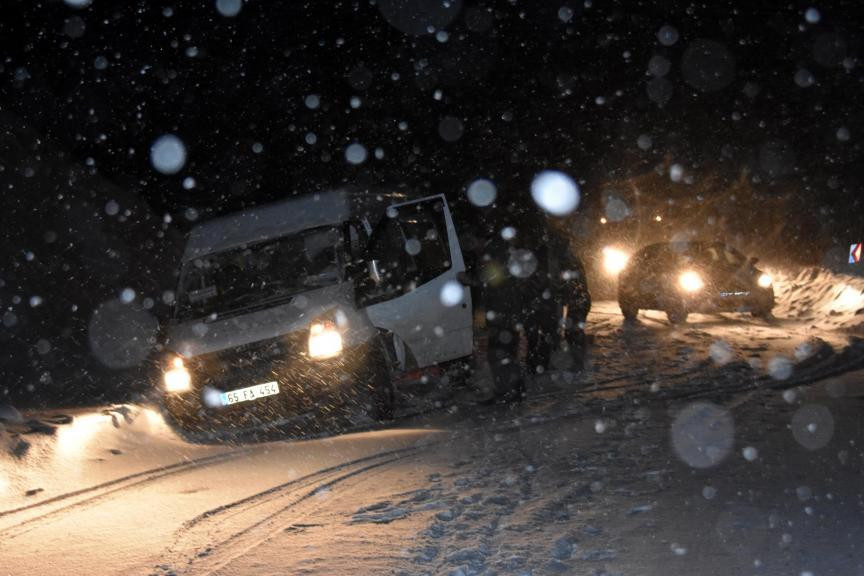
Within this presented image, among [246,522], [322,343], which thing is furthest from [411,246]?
[246,522]

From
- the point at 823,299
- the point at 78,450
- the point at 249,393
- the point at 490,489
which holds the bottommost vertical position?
the point at 823,299

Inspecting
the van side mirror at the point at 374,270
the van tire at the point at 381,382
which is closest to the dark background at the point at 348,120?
the van side mirror at the point at 374,270

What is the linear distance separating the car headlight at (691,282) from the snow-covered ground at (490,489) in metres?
5.78

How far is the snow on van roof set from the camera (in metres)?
9.03

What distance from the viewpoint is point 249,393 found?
8.18 metres

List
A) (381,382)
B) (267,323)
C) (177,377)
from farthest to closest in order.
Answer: (381,382)
(177,377)
(267,323)

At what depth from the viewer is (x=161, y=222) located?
703 inches

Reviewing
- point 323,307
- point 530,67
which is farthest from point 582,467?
point 530,67

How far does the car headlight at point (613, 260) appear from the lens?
23866mm

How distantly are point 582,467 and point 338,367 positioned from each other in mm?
2916

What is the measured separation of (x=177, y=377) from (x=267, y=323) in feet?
3.29

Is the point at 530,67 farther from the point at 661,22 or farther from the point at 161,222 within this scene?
the point at 161,222

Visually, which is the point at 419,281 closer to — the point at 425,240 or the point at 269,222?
the point at 425,240

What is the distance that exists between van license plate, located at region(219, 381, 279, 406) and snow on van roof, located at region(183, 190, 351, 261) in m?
1.60
